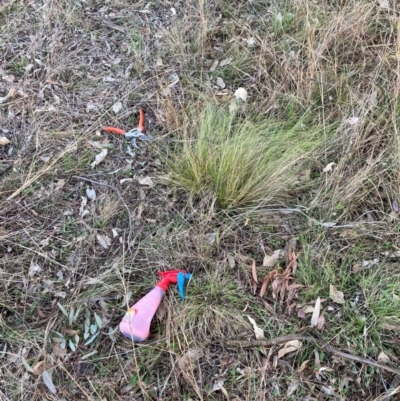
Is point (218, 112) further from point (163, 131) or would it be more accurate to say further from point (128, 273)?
point (128, 273)

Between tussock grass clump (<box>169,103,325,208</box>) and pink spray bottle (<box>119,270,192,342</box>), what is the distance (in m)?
0.42

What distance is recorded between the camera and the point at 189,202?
2279 mm

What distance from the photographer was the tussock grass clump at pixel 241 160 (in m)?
2.22

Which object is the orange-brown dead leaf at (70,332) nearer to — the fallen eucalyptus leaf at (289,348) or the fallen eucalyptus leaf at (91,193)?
the fallen eucalyptus leaf at (91,193)

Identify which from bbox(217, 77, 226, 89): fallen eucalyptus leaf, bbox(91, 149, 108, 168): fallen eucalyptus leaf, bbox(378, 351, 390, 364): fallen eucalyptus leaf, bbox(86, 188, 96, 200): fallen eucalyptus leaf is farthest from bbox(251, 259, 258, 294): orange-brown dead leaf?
bbox(217, 77, 226, 89): fallen eucalyptus leaf

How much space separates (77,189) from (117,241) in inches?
15.5

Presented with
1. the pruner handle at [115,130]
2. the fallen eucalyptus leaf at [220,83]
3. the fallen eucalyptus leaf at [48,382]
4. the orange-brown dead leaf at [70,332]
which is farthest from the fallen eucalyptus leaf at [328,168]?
the fallen eucalyptus leaf at [48,382]

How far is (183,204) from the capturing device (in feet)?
7.59

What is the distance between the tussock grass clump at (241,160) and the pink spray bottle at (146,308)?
0.42 m

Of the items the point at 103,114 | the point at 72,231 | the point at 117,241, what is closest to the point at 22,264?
the point at 72,231

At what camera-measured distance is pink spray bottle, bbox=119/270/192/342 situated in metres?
1.90

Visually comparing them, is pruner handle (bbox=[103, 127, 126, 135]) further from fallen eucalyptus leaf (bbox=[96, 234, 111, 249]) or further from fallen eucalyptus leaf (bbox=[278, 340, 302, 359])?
fallen eucalyptus leaf (bbox=[278, 340, 302, 359])

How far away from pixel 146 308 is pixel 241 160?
0.81 m

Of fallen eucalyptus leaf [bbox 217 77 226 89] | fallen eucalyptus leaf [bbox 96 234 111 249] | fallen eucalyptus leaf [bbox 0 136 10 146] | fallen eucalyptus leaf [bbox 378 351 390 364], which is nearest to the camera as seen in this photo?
fallen eucalyptus leaf [bbox 378 351 390 364]
